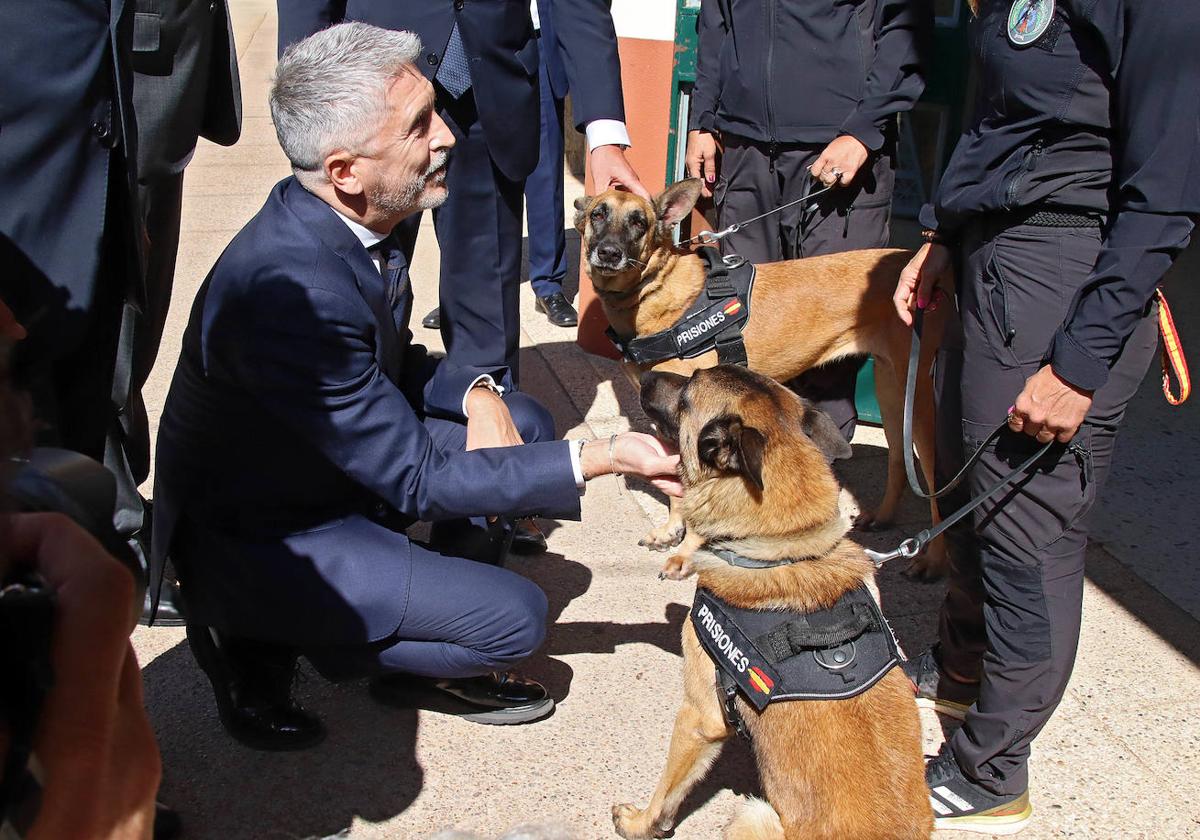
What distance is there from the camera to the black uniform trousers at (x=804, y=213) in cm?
404

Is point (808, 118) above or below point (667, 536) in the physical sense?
above

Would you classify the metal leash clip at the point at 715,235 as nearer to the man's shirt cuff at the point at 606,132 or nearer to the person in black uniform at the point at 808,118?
the person in black uniform at the point at 808,118

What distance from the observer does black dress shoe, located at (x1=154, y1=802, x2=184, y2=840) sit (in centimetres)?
251

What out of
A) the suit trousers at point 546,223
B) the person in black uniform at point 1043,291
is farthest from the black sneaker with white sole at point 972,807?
the suit trousers at point 546,223

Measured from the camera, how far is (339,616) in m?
2.59

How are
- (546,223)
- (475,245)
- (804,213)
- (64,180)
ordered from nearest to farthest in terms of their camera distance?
1. (64,180)
2. (475,245)
3. (804,213)
4. (546,223)

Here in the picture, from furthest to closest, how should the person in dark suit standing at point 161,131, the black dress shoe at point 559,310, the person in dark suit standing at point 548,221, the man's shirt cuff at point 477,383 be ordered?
the black dress shoe at point 559,310 → the person in dark suit standing at point 548,221 → the person in dark suit standing at point 161,131 → the man's shirt cuff at point 477,383

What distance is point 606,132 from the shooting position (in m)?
4.03

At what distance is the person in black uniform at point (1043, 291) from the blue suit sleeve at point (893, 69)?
1.10 meters

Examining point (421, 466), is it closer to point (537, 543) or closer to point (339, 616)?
point (339, 616)

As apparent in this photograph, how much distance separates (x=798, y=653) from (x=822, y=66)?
2493 mm

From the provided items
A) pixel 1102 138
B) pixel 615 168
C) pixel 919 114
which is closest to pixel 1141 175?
pixel 1102 138

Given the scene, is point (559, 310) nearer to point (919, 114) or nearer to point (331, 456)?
point (919, 114)

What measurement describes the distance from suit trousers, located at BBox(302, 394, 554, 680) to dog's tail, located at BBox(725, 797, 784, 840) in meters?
0.75
